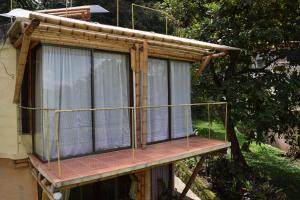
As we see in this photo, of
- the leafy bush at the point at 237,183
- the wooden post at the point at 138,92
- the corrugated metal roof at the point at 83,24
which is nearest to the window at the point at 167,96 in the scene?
the wooden post at the point at 138,92

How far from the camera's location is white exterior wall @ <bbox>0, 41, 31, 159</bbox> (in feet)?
25.5

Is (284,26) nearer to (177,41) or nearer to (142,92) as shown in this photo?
(177,41)

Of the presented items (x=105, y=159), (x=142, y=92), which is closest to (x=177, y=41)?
(x=142, y=92)

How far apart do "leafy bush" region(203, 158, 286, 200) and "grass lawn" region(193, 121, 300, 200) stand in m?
2.13

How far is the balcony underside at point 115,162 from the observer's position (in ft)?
19.7

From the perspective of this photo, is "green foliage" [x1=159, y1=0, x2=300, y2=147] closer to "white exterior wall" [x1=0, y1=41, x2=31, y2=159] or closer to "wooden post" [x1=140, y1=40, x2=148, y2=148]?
"wooden post" [x1=140, y1=40, x2=148, y2=148]

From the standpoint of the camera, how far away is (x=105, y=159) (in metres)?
7.37

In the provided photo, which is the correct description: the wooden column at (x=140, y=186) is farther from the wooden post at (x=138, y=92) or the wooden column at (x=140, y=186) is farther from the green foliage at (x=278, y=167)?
the green foliage at (x=278, y=167)

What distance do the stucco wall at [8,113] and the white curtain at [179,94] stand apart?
4512 millimetres

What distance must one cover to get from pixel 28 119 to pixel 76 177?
2.84m

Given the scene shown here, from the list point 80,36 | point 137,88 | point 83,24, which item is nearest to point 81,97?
point 80,36

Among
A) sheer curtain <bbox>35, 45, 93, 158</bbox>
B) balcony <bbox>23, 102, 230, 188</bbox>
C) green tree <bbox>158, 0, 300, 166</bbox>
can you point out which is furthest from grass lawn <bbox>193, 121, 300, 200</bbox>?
sheer curtain <bbox>35, 45, 93, 158</bbox>

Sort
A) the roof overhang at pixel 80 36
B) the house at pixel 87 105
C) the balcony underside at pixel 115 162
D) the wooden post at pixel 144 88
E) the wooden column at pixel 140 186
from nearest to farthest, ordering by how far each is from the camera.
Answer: the balcony underside at pixel 115 162, the roof overhang at pixel 80 36, the house at pixel 87 105, the wooden post at pixel 144 88, the wooden column at pixel 140 186

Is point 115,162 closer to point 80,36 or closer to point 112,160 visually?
point 112,160
